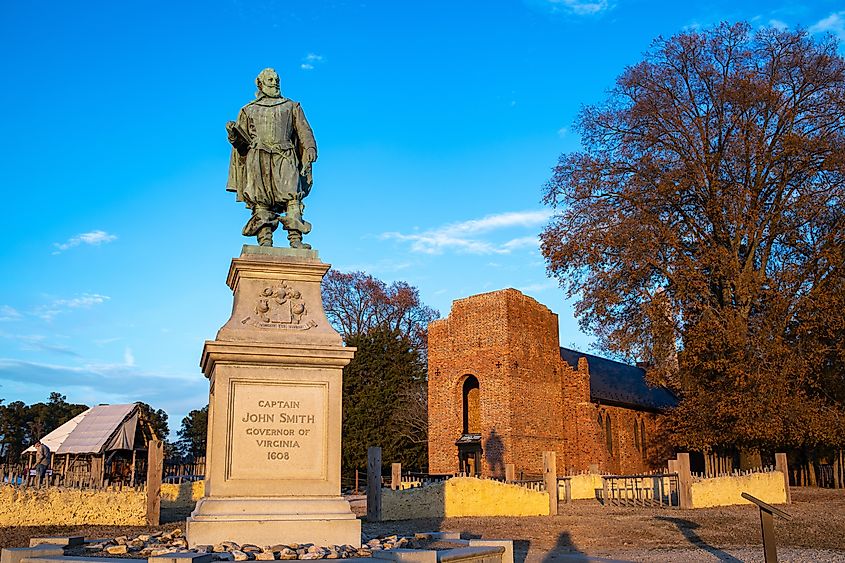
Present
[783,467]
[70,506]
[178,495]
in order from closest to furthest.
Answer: [70,506]
[783,467]
[178,495]

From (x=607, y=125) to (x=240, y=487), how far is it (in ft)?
77.7

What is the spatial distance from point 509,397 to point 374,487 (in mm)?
17453

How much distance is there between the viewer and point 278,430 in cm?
817

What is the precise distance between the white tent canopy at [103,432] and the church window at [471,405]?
592 inches

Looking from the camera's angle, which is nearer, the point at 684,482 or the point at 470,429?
the point at 684,482

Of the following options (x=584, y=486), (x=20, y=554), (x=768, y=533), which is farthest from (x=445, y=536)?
(x=584, y=486)

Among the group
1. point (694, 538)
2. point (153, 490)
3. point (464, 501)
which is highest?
point (153, 490)

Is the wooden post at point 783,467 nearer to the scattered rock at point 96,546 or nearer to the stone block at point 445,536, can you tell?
the stone block at point 445,536

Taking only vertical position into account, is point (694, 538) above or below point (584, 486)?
below

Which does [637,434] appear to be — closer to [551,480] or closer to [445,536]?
[551,480]

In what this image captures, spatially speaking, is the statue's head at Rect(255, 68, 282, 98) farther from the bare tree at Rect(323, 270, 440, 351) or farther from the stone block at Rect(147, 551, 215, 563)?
the bare tree at Rect(323, 270, 440, 351)

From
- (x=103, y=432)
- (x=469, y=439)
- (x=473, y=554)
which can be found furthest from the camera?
(x=469, y=439)

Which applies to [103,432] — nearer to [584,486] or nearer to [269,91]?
[584,486]

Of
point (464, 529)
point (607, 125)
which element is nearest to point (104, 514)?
point (464, 529)
